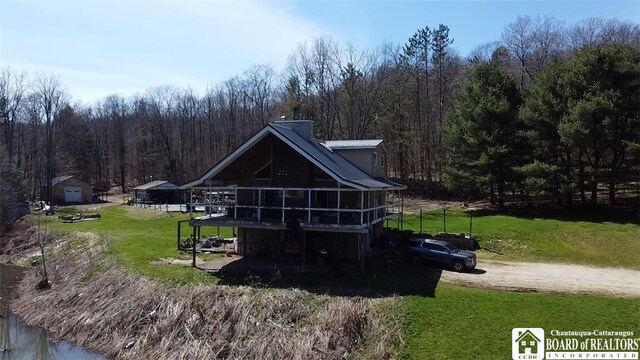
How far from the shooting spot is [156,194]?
62062mm

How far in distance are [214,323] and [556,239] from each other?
940 inches

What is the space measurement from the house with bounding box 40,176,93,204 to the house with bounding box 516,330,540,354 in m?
66.4

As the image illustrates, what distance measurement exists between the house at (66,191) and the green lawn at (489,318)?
63.3 m

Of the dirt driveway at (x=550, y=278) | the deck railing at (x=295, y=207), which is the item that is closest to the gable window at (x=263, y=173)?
the deck railing at (x=295, y=207)

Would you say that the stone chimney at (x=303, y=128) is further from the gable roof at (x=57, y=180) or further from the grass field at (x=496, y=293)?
the gable roof at (x=57, y=180)

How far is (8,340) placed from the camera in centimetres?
2019

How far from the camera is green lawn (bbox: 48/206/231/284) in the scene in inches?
866

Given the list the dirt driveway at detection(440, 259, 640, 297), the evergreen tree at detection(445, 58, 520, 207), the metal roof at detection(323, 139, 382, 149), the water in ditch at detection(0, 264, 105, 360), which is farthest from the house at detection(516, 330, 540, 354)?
the evergreen tree at detection(445, 58, 520, 207)

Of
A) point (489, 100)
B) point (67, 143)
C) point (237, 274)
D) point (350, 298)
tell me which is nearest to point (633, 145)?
point (489, 100)

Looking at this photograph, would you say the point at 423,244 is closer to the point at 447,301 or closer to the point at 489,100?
the point at 447,301

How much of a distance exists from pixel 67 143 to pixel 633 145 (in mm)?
82883

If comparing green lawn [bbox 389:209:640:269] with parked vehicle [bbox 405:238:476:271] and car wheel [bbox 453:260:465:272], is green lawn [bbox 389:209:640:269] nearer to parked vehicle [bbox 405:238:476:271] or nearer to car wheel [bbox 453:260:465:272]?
parked vehicle [bbox 405:238:476:271]

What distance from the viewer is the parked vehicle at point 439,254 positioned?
22562mm

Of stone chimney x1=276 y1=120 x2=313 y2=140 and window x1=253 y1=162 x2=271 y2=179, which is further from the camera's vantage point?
stone chimney x1=276 y1=120 x2=313 y2=140
